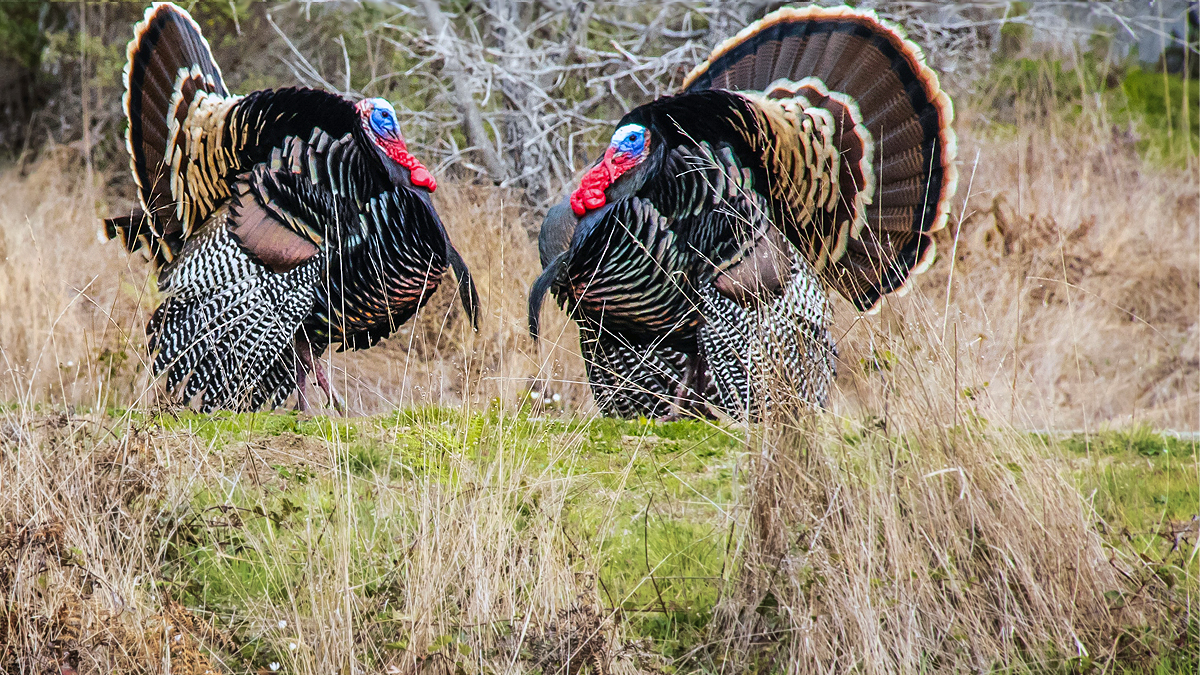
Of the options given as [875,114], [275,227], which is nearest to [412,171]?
[275,227]

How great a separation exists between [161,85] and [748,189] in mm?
2422

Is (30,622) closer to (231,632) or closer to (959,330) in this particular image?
(231,632)

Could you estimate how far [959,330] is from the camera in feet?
9.22

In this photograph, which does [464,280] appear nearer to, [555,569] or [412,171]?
[412,171]

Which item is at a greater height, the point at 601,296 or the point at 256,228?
the point at 256,228

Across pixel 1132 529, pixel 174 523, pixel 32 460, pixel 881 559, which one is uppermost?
pixel 32 460

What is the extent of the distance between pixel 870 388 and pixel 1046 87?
6563mm

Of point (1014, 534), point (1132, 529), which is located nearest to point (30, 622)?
point (1014, 534)

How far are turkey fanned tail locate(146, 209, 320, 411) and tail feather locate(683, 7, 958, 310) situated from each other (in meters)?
2.10

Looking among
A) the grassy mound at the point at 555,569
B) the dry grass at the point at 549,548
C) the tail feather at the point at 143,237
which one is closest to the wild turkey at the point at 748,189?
the dry grass at the point at 549,548

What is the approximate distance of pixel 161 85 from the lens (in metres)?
4.42

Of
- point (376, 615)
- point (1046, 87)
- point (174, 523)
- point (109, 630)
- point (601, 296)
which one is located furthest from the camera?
point (1046, 87)

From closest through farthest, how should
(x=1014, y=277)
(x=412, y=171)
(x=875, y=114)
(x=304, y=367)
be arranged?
(x=412, y=171), (x=875, y=114), (x=304, y=367), (x=1014, y=277)

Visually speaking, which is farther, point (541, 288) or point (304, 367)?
point (304, 367)
